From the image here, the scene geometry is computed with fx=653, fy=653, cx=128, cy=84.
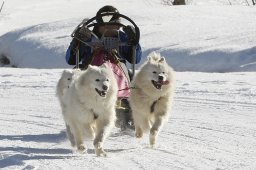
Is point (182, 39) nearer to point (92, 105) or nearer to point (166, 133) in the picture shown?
point (166, 133)

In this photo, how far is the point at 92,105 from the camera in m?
6.13

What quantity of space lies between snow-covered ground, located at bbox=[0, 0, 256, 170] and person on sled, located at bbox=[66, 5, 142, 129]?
50 centimetres

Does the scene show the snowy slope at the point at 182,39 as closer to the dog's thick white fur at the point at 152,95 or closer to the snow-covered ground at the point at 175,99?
the snow-covered ground at the point at 175,99

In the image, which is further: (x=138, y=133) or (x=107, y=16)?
(x=107, y=16)

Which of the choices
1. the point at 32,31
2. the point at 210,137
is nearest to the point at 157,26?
the point at 32,31

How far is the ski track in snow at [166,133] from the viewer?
5.87m

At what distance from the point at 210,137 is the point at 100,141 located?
161cm

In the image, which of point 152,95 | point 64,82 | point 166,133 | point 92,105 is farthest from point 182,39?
point 92,105

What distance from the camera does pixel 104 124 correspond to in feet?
20.4

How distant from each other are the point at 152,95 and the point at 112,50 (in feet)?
2.68

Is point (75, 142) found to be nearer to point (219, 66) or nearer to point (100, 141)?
point (100, 141)

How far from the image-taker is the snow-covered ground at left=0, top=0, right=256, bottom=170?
19.9ft

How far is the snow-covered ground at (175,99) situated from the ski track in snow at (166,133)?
10mm

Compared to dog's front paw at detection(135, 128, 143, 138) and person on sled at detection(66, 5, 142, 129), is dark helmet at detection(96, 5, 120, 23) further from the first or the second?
dog's front paw at detection(135, 128, 143, 138)
